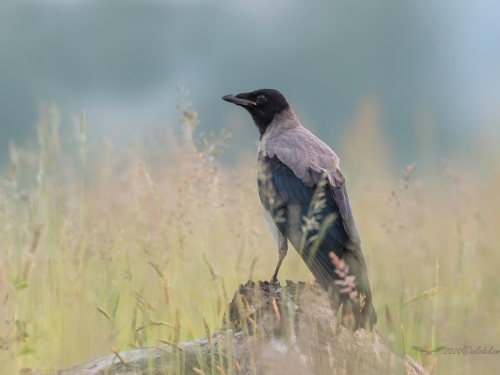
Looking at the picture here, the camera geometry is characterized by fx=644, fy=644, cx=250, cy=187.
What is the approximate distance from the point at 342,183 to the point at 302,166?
0.31m

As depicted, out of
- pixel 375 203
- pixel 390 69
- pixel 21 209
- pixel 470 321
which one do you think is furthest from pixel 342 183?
pixel 390 69

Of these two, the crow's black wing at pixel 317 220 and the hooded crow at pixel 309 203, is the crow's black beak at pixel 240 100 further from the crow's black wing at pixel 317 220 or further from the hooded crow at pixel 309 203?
the crow's black wing at pixel 317 220

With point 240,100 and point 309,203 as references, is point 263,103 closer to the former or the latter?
point 240,100

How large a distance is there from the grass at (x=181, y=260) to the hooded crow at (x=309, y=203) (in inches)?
6.1

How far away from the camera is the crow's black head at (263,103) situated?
5.46 meters

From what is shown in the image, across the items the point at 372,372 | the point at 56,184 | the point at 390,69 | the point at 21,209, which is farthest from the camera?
the point at 390,69

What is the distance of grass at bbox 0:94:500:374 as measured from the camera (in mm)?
2809

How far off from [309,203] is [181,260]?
1.30m

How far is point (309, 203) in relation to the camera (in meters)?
4.20

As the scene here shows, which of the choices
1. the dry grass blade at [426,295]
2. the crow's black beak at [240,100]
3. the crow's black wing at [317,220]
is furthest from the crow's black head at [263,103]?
the dry grass blade at [426,295]

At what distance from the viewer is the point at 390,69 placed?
151 meters

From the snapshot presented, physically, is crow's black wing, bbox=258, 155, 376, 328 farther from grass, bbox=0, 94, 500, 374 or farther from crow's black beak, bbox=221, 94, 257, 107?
crow's black beak, bbox=221, 94, 257, 107

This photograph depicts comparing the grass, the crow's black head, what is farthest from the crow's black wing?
the crow's black head

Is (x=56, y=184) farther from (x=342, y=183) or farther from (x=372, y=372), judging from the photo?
(x=372, y=372)
